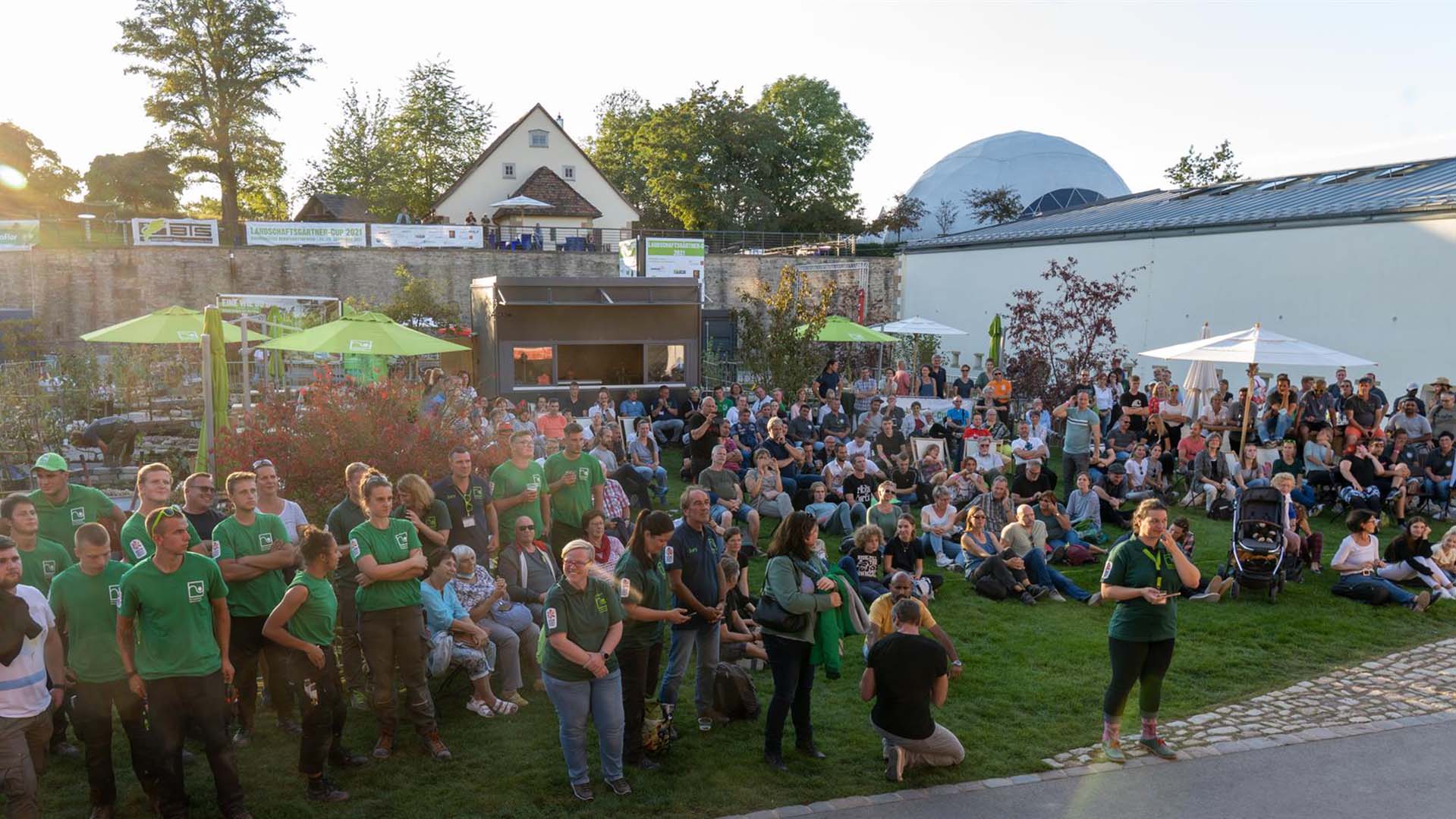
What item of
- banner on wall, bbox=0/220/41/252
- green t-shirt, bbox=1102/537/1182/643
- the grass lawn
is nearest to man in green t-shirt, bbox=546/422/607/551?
the grass lawn

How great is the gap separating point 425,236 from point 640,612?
30.1m

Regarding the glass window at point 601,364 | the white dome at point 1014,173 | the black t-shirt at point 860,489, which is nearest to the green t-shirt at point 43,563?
the black t-shirt at point 860,489

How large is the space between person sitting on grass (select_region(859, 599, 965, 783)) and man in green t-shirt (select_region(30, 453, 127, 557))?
5067 millimetres

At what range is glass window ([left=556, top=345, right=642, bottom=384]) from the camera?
63.5 feet

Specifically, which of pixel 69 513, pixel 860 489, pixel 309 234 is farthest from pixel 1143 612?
pixel 309 234

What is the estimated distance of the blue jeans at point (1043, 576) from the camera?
32.7ft

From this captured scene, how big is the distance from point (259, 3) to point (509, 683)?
44633 mm

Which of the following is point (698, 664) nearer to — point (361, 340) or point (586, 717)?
point (586, 717)

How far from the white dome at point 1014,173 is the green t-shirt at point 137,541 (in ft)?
154

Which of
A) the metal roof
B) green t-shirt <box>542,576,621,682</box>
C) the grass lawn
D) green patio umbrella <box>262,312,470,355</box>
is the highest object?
the metal roof

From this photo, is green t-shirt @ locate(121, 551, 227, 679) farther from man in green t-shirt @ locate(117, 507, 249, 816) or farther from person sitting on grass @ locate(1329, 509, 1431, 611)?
person sitting on grass @ locate(1329, 509, 1431, 611)

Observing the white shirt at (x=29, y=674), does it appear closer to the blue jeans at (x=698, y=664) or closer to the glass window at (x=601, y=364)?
the blue jeans at (x=698, y=664)

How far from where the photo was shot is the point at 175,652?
488 centimetres

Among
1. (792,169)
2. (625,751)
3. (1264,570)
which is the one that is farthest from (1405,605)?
(792,169)
